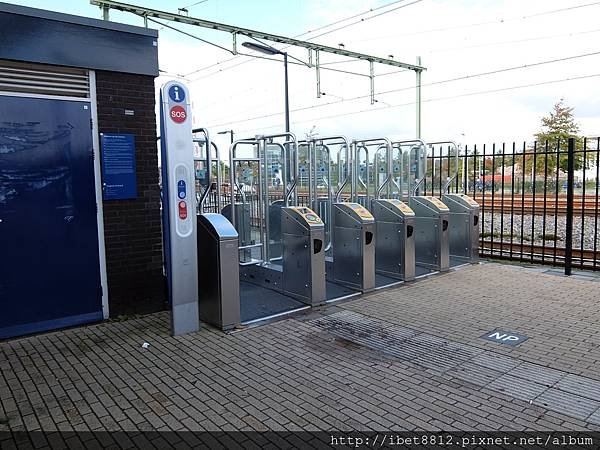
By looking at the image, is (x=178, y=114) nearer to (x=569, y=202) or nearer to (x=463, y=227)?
(x=463, y=227)

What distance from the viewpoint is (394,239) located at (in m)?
7.08

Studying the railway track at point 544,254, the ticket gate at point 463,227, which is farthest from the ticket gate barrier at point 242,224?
the railway track at point 544,254

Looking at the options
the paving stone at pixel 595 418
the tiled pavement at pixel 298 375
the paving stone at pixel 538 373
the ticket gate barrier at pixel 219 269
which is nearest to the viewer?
the paving stone at pixel 595 418

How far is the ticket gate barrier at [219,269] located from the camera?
16.0 feet

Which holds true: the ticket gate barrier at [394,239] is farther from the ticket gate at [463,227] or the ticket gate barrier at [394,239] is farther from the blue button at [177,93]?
the blue button at [177,93]

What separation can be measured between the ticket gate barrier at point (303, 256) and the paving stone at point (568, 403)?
9.35 ft

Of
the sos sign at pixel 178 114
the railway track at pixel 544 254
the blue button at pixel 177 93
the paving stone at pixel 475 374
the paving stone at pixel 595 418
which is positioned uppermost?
the blue button at pixel 177 93

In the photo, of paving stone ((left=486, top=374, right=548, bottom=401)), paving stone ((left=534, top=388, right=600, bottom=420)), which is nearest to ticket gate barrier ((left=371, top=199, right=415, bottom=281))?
paving stone ((left=486, top=374, right=548, bottom=401))

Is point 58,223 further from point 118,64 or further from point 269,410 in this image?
point 269,410

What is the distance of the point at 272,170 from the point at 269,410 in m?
4.78

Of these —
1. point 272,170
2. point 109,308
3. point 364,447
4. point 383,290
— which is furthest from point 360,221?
A: point 364,447

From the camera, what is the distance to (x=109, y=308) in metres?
5.37

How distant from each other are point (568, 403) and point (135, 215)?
15.0ft

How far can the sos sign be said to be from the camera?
465 cm
